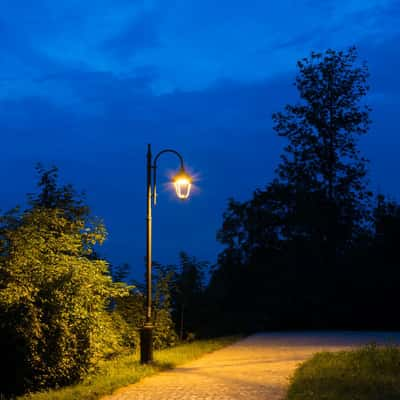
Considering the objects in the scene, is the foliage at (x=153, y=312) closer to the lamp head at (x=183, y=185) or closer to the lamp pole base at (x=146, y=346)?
the lamp pole base at (x=146, y=346)

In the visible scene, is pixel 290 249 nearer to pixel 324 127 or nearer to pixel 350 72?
pixel 324 127

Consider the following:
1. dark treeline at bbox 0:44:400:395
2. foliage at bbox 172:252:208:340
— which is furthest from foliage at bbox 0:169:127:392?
foliage at bbox 172:252:208:340

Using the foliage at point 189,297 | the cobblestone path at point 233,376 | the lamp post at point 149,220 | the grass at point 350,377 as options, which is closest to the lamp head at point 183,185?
the lamp post at point 149,220

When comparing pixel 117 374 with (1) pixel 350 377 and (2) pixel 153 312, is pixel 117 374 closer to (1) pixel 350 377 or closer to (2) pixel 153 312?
(1) pixel 350 377

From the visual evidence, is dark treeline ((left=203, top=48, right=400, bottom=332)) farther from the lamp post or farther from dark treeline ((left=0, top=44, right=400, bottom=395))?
the lamp post

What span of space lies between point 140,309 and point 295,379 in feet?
25.4

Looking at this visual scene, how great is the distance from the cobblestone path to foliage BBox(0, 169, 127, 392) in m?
1.52

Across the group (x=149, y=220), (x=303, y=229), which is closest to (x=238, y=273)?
(x=303, y=229)

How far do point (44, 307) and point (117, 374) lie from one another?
1.91 m

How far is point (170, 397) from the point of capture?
34.4 ft

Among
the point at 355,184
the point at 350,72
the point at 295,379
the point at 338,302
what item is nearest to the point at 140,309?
the point at 295,379

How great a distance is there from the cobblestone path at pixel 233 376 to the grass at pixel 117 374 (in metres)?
0.23

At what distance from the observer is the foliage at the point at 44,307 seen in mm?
12117

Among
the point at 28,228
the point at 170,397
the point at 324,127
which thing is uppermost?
the point at 324,127
